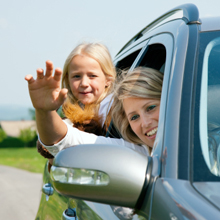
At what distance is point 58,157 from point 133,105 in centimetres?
80

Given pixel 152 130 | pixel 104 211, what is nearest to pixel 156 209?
pixel 104 211

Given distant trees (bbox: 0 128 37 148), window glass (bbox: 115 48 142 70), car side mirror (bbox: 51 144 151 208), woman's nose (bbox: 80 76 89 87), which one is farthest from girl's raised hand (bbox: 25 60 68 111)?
distant trees (bbox: 0 128 37 148)

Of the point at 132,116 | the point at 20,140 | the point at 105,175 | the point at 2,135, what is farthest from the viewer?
the point at 20,140

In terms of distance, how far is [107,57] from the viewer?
3.39m

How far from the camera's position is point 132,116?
85.7 inches

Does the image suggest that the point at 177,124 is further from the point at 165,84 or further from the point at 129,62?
the point at 129,62

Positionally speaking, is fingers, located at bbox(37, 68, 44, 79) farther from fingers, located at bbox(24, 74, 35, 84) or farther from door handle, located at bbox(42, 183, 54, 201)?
door handle, located at bbox(42, 183, 54, 201)

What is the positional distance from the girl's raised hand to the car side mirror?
547 millimetres

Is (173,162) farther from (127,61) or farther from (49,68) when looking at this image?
(127,61)

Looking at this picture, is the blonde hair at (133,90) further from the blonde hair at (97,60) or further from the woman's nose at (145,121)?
the blonde hair at (97,60)

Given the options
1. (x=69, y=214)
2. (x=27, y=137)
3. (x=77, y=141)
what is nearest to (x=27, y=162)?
(x=77, y=141)

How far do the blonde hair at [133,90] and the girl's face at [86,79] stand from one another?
2.59 feet

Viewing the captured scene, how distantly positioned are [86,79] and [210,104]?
70.1 inches

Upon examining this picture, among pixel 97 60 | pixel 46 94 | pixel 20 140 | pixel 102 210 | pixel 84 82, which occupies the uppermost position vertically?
pixel 46 94
